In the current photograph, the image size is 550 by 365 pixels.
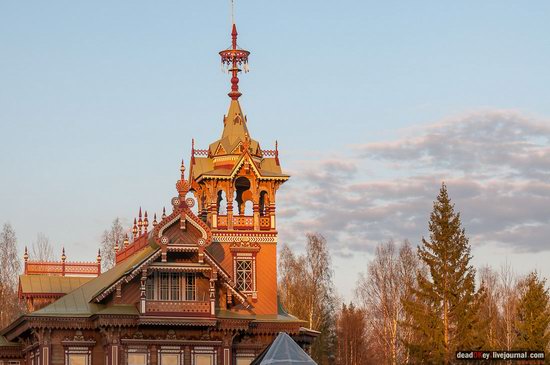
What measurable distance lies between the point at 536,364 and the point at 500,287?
52.3 meters

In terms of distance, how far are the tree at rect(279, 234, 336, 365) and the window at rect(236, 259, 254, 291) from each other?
39.9 meters

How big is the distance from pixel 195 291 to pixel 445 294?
41.9ft

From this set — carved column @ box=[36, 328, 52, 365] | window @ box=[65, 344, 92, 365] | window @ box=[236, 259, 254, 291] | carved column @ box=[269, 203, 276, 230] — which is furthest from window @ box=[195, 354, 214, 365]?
carved column @ box=[269, 203, 276, 230]

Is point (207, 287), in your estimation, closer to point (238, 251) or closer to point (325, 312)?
point (238, 251)

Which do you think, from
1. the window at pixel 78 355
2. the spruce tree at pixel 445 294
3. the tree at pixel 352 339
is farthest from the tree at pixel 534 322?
the tree at pixel 352 339

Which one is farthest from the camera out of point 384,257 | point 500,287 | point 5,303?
point 500,287

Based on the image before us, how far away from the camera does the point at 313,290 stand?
355 feet

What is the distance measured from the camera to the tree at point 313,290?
106125 mm

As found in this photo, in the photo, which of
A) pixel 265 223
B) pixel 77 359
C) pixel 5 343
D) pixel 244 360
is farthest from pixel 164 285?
pixel 5 343

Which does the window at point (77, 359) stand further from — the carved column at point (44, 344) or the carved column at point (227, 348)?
the carved column at point (227, 348)

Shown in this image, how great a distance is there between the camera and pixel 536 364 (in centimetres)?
6600

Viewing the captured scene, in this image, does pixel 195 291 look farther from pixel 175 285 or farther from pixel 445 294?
pixel 445 294

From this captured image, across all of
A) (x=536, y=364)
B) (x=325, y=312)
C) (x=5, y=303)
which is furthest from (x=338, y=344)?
(x=536, y=364)

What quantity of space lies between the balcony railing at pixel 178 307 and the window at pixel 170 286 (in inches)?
25.0
